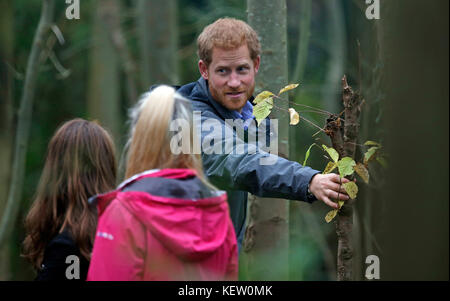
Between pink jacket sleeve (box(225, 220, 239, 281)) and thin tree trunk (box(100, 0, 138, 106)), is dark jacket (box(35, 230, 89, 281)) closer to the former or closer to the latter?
pink jacket sleeve (box(225, 220, 239, 281))

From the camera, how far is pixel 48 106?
15.1 meters

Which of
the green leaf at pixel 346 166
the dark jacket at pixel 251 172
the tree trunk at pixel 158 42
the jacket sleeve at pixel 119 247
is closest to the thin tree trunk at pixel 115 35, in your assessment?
the tree trunk at pixel 158 42

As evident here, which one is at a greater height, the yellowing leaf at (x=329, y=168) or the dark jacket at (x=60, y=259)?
the yellowing leaf at (x=329, y=168)

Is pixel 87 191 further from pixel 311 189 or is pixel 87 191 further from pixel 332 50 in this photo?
pixel 332 50

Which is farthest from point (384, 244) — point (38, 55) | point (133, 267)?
point (38, 55)

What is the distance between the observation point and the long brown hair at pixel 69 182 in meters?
3.25

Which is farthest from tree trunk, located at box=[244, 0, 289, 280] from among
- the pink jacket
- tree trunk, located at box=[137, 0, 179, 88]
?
tree trunk, located at box=[137, 0, 179, 88]

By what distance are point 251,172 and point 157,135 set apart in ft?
2.04

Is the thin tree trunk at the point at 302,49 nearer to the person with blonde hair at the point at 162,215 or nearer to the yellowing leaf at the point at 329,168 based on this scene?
the yellowing leaf at the point at 329,168

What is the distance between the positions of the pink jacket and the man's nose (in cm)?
118

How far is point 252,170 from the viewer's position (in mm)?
3088

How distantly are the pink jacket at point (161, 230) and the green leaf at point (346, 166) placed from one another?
0.59m

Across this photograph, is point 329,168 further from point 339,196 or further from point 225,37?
point 225,37

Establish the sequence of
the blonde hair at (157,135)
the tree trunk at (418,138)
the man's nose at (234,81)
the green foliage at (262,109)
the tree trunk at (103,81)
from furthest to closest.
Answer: the tree trunk at (103,81), the man's nose at (234,81), the green foliage at (262,109), the blonde hair at (157,135), the tree trunk at (418,138)
